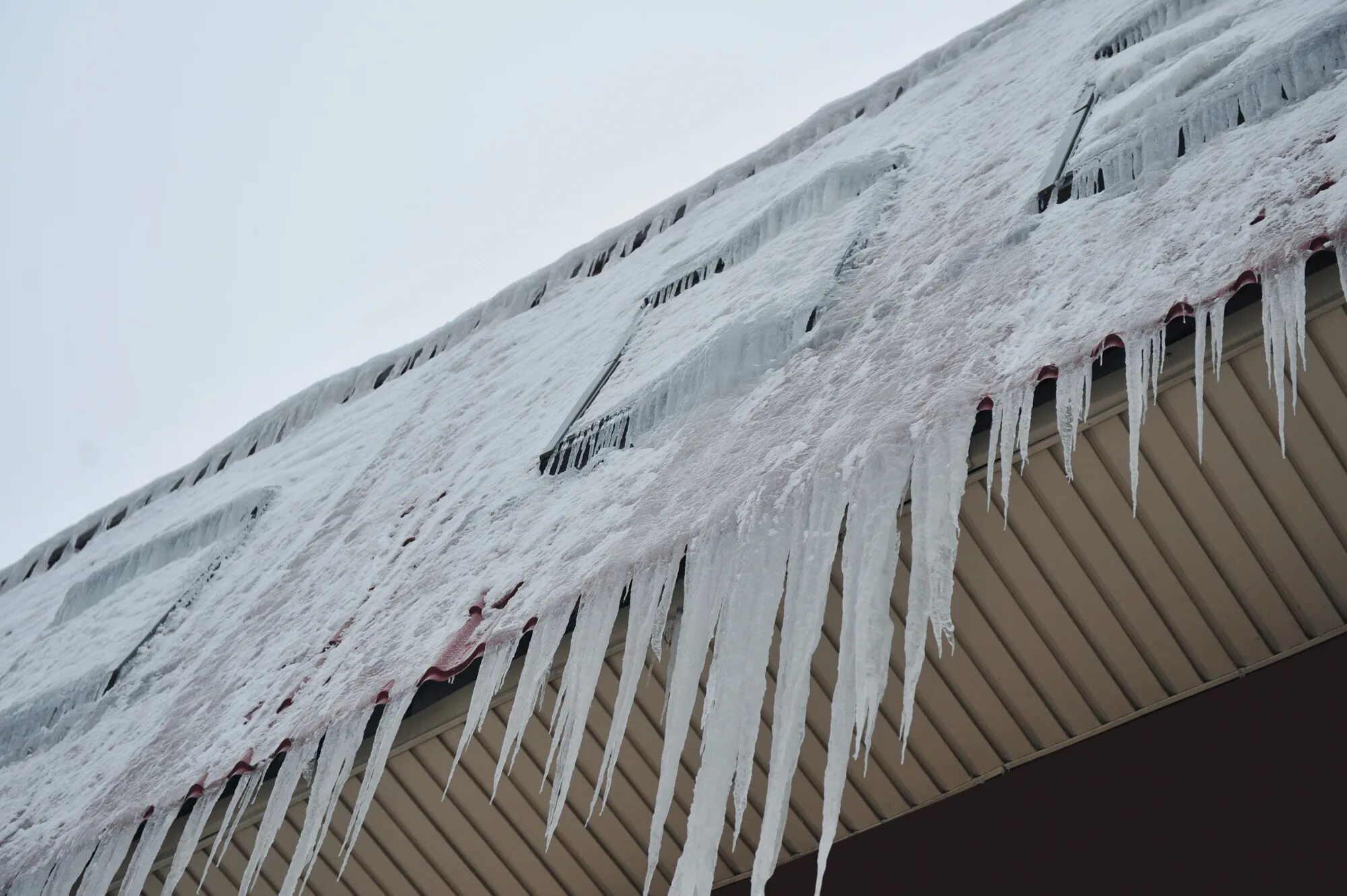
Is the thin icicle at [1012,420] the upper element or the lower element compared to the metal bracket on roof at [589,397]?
lower

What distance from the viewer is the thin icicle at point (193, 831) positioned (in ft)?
11.8

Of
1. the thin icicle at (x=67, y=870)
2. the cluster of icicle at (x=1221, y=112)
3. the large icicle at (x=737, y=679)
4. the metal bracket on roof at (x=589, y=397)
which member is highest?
the thin icicle at (x=67, y=870)

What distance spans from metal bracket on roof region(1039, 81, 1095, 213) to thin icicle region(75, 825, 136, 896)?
9.46ft

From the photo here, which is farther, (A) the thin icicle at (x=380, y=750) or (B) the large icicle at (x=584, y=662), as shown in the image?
(A) the thin icicle at (x=380, y=750)

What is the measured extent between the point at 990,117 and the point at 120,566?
430cm

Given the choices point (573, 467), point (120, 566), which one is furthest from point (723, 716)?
point (120, 566)

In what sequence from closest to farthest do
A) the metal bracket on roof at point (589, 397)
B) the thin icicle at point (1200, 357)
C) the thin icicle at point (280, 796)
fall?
the thin icicle at point (1200, 357)
the thin icicle at point (280, 796)
the metal bracket on roof at point (589, 397)

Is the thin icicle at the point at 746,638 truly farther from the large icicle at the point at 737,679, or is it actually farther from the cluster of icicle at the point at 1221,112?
the cluster of icicle at the point at 1221,112

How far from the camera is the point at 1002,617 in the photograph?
312cm

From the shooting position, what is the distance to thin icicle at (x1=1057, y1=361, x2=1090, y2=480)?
275 cm

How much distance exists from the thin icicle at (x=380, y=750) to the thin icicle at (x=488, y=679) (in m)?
0.17

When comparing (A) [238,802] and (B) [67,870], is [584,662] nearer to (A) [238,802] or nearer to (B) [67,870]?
(A) [238,802]

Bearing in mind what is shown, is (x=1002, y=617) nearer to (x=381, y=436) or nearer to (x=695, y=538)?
(x=695, y=538)

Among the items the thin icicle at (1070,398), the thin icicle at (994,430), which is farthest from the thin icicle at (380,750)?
the thin icicle at (1070,398)
